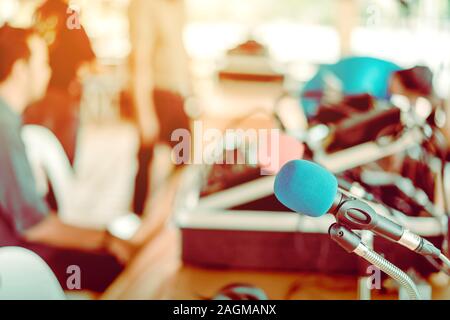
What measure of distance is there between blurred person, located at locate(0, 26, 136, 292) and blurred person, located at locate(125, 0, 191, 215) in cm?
31

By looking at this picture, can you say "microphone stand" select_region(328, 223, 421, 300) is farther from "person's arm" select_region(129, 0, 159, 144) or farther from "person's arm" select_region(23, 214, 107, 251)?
"person's arm" select_region(23, 214, 107, 251)

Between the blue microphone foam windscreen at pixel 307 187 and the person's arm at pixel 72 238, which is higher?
the blue microphone foam windscreen at pixel 307 187

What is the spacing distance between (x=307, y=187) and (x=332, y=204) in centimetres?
6

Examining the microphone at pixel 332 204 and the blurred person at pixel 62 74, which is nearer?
the microphone at pixel 332 204

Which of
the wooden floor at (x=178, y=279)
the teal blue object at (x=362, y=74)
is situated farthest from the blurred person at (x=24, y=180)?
the teal blue object at (x=362, y=74)

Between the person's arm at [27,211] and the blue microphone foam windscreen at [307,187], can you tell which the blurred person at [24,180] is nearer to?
the person's arm at [27,211]

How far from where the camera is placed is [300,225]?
2.02 m

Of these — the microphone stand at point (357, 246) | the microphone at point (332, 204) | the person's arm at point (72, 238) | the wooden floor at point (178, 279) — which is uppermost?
the microphone at point (332, 204)

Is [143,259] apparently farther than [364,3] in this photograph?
Yes

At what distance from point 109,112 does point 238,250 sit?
65cm

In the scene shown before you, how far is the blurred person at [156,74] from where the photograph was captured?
1980mm
